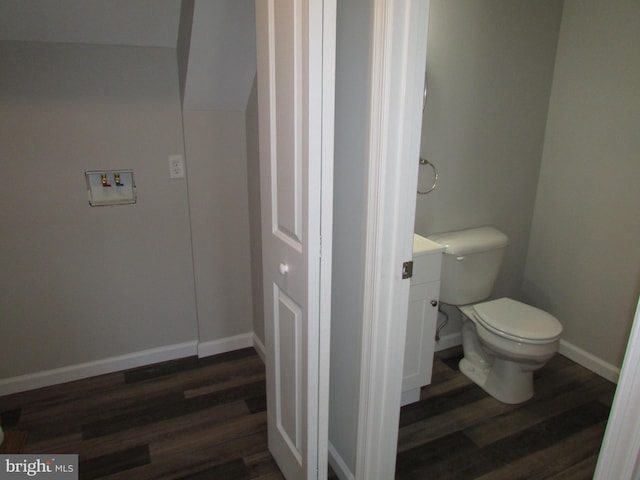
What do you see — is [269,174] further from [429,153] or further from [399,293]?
[429,153]

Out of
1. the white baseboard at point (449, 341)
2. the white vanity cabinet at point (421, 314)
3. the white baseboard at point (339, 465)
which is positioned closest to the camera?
the white baseboard at point (339, 465)

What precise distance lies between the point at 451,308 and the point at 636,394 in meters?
1.93

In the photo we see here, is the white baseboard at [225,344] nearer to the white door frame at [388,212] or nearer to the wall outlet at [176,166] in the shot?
the wall outlet at [176,166]

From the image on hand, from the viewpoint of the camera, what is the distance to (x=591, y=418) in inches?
83.7

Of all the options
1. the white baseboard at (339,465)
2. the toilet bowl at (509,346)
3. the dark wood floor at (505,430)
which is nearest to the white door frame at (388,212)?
the white baseboard at (339,465)

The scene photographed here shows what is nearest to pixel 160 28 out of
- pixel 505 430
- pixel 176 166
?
pixel 176 166

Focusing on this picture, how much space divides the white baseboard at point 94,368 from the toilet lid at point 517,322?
5.35ft

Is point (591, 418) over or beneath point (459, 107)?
beneath

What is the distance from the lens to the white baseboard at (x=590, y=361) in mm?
2395

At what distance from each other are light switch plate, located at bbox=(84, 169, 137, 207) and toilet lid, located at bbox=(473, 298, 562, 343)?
1.87 m

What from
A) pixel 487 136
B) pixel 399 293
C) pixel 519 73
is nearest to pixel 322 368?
pixel 399 293

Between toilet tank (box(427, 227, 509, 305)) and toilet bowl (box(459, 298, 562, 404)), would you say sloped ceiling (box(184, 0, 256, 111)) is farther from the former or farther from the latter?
toilet bowl (box(459, 298, 562, 404))

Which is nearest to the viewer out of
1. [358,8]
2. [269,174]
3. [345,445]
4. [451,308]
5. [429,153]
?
[358,8]

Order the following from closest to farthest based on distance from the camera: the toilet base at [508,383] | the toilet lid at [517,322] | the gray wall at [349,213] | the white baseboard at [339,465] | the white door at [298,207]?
the white door at [298,207] < the gray wall at [349,213] < the white baseboard at [339,465] < the toilet lid at [517,322] < the toilet base at [508,383]
